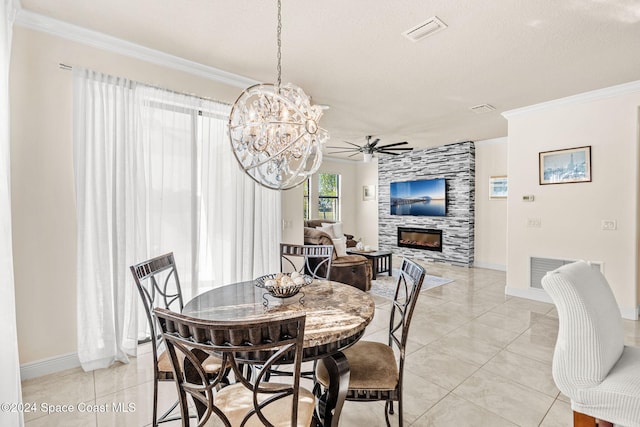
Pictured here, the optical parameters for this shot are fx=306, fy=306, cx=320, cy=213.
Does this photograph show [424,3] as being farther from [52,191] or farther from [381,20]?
[52,191]

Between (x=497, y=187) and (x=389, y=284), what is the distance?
3340 mm

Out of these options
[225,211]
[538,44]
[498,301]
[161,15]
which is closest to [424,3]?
[538,44]

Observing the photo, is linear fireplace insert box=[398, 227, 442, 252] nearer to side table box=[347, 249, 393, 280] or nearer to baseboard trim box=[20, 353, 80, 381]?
side table box=[347, 249, 393, 280]

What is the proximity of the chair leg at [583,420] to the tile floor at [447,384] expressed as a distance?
41cm

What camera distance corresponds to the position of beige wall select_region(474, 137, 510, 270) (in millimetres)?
6504

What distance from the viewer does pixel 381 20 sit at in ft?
7.83

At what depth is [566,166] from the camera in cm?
415

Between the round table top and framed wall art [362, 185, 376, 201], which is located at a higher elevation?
framed wall art [362, 185, 376, 201]

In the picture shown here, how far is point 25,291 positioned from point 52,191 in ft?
2.64

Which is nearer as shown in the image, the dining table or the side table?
the dining table

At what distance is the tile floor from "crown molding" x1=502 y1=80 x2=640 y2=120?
2.77m

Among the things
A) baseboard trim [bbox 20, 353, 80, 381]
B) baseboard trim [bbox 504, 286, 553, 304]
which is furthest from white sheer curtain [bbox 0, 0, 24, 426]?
baseboard trim [bbox 504, 286, 553, 304]

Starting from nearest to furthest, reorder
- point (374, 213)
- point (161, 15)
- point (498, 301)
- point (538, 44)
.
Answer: point (161, 15) < point (538, 44) < point (498, 301) < point (374, 213)

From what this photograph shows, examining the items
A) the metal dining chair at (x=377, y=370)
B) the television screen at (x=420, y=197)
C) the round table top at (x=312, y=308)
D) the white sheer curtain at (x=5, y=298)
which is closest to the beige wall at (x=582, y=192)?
the television screen at (x=420, y=197)
